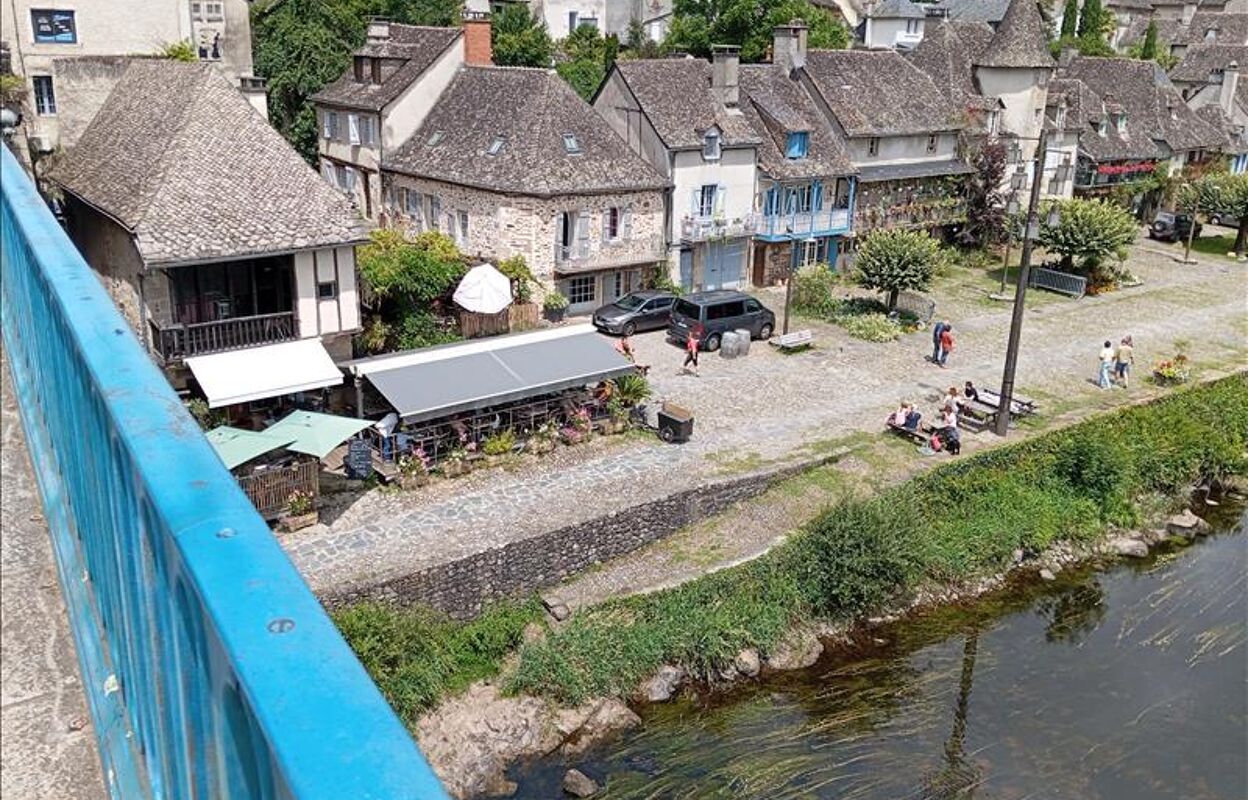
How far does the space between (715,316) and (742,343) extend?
1118mm

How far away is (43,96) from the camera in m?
31.3

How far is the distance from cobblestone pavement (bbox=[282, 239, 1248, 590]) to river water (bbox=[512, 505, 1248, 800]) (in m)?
A: 4.66

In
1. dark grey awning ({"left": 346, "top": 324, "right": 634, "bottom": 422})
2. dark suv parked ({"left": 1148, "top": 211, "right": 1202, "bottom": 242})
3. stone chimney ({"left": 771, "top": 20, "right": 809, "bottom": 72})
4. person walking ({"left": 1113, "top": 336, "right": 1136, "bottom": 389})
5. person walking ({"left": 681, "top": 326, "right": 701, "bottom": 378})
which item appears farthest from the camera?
dark suv parked ({"left": 1148, "top": 211, "right": 1202, "bottom": 242})

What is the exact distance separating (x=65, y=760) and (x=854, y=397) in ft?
86.9

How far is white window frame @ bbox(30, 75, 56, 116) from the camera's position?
1221 inches

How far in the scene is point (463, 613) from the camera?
19766 millimetres

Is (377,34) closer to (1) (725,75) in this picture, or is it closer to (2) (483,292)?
(1) (725,75)

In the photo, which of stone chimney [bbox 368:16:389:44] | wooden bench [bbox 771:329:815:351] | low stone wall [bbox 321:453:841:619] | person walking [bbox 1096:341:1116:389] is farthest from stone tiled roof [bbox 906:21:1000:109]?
low stone wall [bbox 321:453:841:619]

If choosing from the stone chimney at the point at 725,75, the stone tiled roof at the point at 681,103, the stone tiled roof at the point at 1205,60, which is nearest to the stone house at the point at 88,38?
the stone tiled roof at the point at 681,103

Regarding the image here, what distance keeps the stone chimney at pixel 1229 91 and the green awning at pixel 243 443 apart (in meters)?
54.9

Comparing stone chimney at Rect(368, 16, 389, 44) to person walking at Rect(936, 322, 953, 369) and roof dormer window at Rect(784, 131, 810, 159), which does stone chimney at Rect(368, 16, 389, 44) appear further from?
person walking at Rect(936, 322, 953, 369)

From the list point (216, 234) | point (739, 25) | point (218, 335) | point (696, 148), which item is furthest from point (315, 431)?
point (739, 25)

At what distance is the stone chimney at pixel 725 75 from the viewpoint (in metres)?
37.2

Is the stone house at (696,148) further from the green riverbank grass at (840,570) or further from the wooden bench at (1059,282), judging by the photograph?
the green riverbank grass at (840,570)
